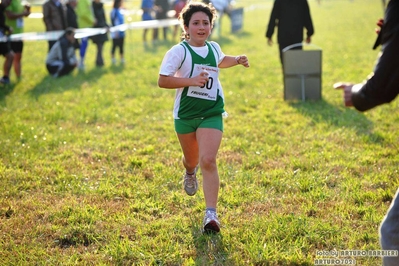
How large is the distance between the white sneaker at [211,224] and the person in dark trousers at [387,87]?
1.58 m

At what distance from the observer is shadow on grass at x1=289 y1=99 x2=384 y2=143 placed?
7727 millimetres

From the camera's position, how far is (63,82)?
12367 millimetres

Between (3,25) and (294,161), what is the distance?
25.1 feet

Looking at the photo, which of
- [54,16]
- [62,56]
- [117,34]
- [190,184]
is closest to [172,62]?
[190,184]

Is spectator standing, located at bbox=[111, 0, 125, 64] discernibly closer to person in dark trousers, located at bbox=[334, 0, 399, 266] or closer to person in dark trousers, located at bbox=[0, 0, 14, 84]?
person in dark trousers, located at bbox=[0, 0, 14, 84]

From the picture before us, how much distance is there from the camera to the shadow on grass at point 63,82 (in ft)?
37.1

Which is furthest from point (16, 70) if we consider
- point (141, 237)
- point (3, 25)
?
point (141, 237)

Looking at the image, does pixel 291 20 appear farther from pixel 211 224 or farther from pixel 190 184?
pixel 211 224

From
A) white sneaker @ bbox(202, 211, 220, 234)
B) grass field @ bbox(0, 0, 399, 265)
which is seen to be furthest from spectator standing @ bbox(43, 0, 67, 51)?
white sneaker @ bbox(202, 211, 220, 234)

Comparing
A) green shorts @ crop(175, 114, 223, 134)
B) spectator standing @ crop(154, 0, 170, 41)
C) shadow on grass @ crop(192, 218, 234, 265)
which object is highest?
green shorts @ crop(175, 114, 223, 134)

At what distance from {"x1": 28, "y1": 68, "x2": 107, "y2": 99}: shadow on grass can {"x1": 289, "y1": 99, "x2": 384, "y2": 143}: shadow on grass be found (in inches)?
189

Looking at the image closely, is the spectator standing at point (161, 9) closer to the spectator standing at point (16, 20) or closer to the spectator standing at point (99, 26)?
the spectator standing at point (99, 26)

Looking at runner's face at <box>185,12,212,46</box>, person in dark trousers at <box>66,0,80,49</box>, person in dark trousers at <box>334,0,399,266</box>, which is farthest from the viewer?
person in dark trousers at <box>66,0,80,49</box>

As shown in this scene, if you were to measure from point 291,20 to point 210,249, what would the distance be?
6.56 meters
